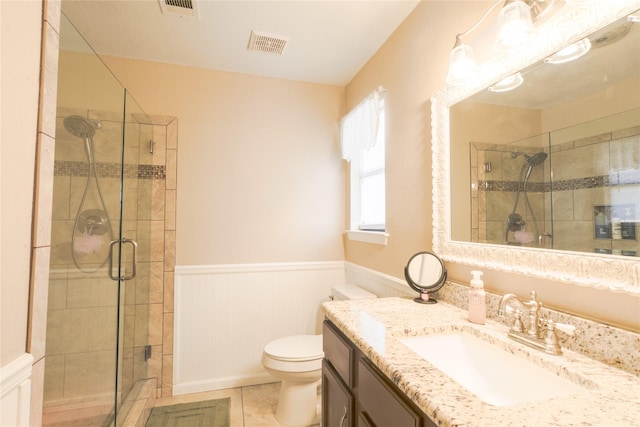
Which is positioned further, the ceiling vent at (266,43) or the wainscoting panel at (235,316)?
the wainscoting panel at (235,316)

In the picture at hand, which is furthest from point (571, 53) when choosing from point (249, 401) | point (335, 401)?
point (249, 401)

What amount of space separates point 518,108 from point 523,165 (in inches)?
8.3

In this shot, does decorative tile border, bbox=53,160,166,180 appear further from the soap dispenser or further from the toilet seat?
the soap dispenser

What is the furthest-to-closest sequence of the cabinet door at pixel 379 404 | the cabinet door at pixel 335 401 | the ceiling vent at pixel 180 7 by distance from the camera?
1. the ceiling vent at pixel 180 7
2. the cabinet door at pixel 335 401
3. the cabinet door at pixel 379 404

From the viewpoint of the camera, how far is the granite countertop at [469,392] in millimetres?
553

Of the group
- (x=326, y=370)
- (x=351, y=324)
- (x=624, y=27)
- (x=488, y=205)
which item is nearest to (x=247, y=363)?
(x=326, y=370)

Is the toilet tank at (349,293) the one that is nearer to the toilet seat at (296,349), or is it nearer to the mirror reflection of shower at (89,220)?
the toilet seat at (296,349)

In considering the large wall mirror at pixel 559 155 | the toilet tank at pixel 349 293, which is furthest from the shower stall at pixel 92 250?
the large wall mirror at pixel 559 155

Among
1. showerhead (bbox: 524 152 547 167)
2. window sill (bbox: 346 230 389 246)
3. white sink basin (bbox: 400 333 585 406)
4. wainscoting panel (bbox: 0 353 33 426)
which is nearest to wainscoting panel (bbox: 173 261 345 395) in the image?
window sill (bbox: 346 230 389 246)

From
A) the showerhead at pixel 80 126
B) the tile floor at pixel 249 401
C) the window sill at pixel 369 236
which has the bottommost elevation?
the tile floor at pixel 249 401

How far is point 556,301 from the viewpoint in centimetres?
93

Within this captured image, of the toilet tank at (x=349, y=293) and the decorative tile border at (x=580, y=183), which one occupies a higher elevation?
the decorative tile border at (x=580, y=183)

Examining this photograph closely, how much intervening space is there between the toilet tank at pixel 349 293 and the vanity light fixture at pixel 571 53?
156 centimetres

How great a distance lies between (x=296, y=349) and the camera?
1.85 metres
